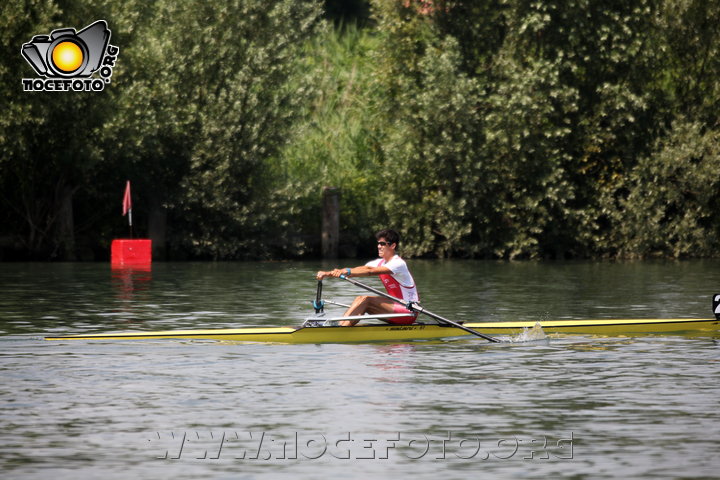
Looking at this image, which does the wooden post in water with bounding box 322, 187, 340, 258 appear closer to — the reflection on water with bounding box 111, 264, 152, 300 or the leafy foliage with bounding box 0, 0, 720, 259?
the leafy foliage with bounding box 0, 0, 720, 259

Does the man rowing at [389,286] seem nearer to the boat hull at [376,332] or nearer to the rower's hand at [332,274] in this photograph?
the boat hull at [376,332]

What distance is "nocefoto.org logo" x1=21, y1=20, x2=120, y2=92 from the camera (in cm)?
4006

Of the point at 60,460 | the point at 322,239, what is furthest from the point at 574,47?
the point at 60,460

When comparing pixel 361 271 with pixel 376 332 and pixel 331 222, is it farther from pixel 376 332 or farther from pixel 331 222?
pixel 331 222

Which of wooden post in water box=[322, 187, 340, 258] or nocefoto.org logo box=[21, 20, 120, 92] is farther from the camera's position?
wooden post in water box=[322, 187, 340, 258]

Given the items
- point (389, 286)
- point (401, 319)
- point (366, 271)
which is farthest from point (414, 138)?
point (366, 271)

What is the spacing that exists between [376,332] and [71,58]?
1027 inches

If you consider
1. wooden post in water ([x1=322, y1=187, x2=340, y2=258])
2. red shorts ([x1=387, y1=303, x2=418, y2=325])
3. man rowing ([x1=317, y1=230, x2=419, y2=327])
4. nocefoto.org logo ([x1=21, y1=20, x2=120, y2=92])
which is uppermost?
nocefoto.org logo ([x1=21, y1=20, x2=120, y2=92])

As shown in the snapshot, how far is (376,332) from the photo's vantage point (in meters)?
18.7

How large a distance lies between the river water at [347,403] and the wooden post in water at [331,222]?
21.4 metres

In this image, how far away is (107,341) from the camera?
60.7 feet

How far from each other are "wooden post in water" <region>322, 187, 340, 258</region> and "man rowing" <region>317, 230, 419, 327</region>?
2673 centimetres

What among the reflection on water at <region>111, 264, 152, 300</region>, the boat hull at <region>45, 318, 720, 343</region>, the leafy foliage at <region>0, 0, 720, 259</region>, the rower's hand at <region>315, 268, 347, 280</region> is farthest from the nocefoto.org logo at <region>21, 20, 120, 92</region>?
the rower's hand at <region>315, 268, 347, 280</region>

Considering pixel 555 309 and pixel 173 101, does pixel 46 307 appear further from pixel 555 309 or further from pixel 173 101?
pixel 173 101
